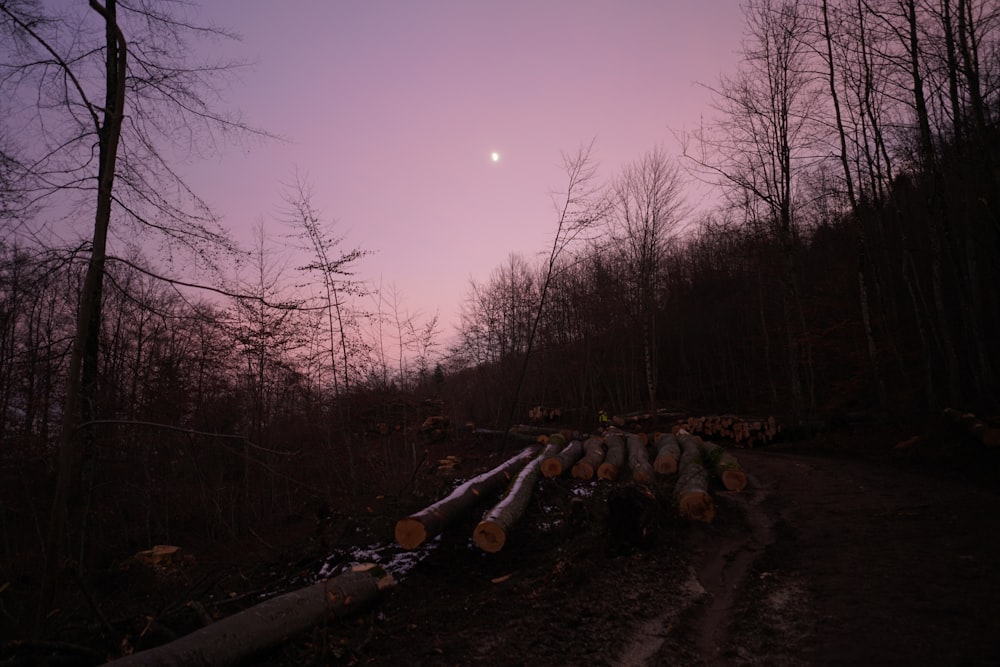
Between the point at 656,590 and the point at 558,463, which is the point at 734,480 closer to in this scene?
the point at 558,463

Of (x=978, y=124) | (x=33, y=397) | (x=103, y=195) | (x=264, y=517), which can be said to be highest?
(x=978, y=124)

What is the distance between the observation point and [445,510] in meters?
6.69

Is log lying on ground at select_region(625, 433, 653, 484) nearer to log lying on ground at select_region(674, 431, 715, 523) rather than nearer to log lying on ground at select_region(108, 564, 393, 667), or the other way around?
log lying on ground at select_region(674, 431, 715, 523)

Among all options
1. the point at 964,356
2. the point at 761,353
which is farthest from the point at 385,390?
the point at 761,353

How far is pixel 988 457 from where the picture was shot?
8898mm

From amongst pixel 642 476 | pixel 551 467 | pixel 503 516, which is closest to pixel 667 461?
pixel 642 476

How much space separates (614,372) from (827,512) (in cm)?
2124

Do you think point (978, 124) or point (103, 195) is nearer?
point (103, 195)

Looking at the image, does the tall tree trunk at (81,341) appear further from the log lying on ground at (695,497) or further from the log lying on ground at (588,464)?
the log lying on ground at (588,464)

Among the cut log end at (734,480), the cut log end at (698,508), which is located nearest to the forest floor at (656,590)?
the cut log end at (698,508)

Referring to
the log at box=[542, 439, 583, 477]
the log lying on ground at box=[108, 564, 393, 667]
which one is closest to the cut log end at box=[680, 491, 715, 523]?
the log at box=[542, 439, 583, 477]

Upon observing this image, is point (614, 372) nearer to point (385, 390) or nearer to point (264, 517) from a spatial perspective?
point (385, 390)

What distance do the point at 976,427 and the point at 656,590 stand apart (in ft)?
28.6

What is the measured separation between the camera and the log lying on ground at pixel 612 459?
10594mm
